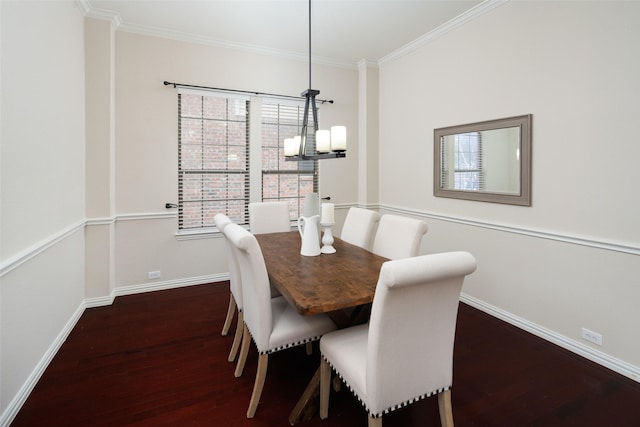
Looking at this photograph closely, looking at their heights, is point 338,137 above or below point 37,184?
above

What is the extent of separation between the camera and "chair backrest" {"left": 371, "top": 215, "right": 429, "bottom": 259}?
7.34 feet

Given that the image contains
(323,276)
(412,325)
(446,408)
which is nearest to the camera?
(412,325)

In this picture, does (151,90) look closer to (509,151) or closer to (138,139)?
(138,139)

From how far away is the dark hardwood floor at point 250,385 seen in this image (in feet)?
5.82

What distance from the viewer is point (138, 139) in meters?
3.53

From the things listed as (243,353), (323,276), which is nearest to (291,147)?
(323,276)

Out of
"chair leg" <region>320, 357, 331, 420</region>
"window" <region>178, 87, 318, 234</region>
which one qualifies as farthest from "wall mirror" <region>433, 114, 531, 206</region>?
"chair leg" <region>320, 357, 331, 420</region>

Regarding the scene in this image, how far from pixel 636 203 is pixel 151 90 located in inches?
171

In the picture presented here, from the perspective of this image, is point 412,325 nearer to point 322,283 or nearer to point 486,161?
point 322,283

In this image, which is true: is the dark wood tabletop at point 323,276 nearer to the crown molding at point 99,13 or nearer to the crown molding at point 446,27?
the crown molding at point 446,27

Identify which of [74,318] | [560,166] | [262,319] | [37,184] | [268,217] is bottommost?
[74,318]

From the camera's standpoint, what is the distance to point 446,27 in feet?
11.3

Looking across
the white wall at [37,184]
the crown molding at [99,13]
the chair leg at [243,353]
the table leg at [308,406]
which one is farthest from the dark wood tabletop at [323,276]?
the crown molding at [99,13]

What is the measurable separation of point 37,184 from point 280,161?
8.69 ft
